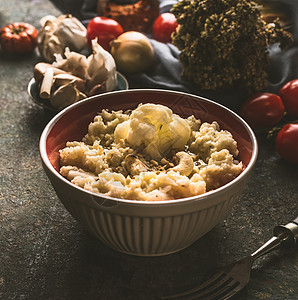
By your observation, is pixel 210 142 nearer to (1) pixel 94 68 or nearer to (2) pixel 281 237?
(2) pixel 281 237

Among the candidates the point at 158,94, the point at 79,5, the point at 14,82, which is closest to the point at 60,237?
the point at 158,94

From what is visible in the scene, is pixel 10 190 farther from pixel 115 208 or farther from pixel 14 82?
pixel 14 82

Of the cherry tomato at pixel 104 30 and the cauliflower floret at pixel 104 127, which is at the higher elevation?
the cauliflower floret at pixel 104 127

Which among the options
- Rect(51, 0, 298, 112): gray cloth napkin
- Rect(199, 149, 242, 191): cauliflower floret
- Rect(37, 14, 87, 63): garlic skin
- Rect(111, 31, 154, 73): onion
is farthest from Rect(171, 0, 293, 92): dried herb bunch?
Rect(199, 149, 242, 191): cauliflower floret

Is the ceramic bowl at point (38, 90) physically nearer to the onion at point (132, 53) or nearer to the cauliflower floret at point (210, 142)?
the onion at point (132, 53)

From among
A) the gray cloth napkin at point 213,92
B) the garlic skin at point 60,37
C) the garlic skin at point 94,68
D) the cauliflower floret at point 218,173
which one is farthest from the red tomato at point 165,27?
the cauliflower floret at point 218,173
